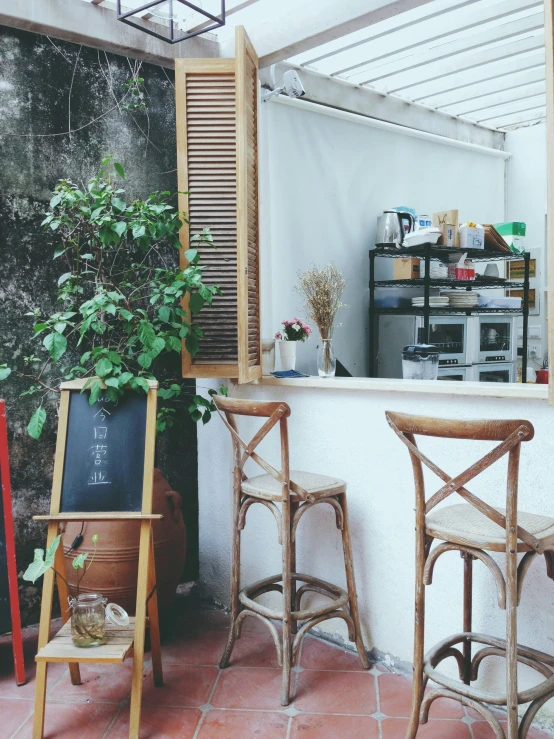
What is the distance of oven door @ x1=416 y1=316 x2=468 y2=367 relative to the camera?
4730 millimetres

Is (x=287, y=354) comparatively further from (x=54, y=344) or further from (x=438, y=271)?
(x=438, y=271)

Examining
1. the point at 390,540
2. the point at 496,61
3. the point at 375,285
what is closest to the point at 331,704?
the point at 390,540

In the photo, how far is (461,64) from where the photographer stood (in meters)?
4.53

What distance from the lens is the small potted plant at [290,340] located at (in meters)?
3.73

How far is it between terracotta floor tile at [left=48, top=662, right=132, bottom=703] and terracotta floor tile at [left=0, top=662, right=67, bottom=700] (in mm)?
41

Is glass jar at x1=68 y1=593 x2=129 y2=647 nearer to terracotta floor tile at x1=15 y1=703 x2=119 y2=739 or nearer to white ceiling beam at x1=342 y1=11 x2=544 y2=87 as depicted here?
terracotta floor tile at x1=15 y1=703 x2=119 y2=739

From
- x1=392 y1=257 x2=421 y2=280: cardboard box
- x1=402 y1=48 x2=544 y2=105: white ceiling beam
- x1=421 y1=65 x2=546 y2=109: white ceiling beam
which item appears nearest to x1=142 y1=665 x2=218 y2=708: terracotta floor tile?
x1=392 y1=257 x2=421 y2=280: cardboard box

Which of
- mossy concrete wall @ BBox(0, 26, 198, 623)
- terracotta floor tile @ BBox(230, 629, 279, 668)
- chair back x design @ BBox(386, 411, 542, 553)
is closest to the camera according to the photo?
chair back x design @ BBox(386, 411, 542, 553)

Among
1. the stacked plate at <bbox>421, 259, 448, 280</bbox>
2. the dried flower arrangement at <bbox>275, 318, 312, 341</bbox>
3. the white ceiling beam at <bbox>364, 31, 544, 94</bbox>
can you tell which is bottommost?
the dried flower arrangement at <bbox>275, 318, 312, 341</bbox>

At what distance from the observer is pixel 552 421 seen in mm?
2510

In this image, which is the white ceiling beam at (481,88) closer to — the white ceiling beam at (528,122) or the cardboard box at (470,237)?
the white ceiling beam at (528,122)

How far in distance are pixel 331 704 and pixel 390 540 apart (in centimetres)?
72

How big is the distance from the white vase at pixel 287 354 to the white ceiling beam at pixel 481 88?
Result: 8.48 feet

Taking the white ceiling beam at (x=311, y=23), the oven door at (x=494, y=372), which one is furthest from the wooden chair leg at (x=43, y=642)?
the oven door at (x=494, y=372)
